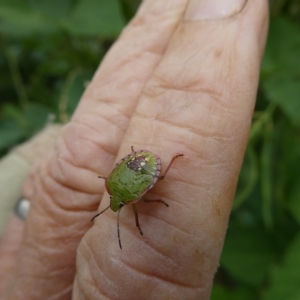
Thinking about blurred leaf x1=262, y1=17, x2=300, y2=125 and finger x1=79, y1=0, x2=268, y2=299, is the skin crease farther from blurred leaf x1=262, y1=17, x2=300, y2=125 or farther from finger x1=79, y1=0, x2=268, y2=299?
blurred leaf x1=262, y1=17, x2=300, y2=125

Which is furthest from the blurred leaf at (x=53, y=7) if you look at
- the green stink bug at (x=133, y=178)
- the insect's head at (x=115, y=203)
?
the insect's head at (x=115, y=203)

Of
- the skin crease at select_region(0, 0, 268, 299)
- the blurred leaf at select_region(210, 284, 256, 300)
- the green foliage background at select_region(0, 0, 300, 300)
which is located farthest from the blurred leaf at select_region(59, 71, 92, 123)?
the blurred leaf at select_region(210, 284, 256, 300)

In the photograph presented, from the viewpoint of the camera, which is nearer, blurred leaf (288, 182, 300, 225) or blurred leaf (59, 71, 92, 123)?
blurred leaf (288, 182, 300, 225)

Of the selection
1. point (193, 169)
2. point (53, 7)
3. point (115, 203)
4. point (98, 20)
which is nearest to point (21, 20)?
point (53, 7)

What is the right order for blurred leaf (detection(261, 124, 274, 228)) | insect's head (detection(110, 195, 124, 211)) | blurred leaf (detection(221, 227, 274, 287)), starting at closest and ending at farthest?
insect's head (detection(110, 195, 124, 211)), blurred leaf (detection(261, 124, 274, 228)), blurred leaf (detection(221, 227, 274, 287))

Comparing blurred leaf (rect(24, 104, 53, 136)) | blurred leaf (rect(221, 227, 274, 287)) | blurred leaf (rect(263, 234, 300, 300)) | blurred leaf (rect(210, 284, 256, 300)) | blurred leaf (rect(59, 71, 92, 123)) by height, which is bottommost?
blurred leaf (rect(210, 284, 256, 300))

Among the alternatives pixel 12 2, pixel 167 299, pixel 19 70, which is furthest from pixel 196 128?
pixel 19 70

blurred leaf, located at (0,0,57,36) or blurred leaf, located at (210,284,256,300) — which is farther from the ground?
blurred leaf, located at (0,0,57,36)
